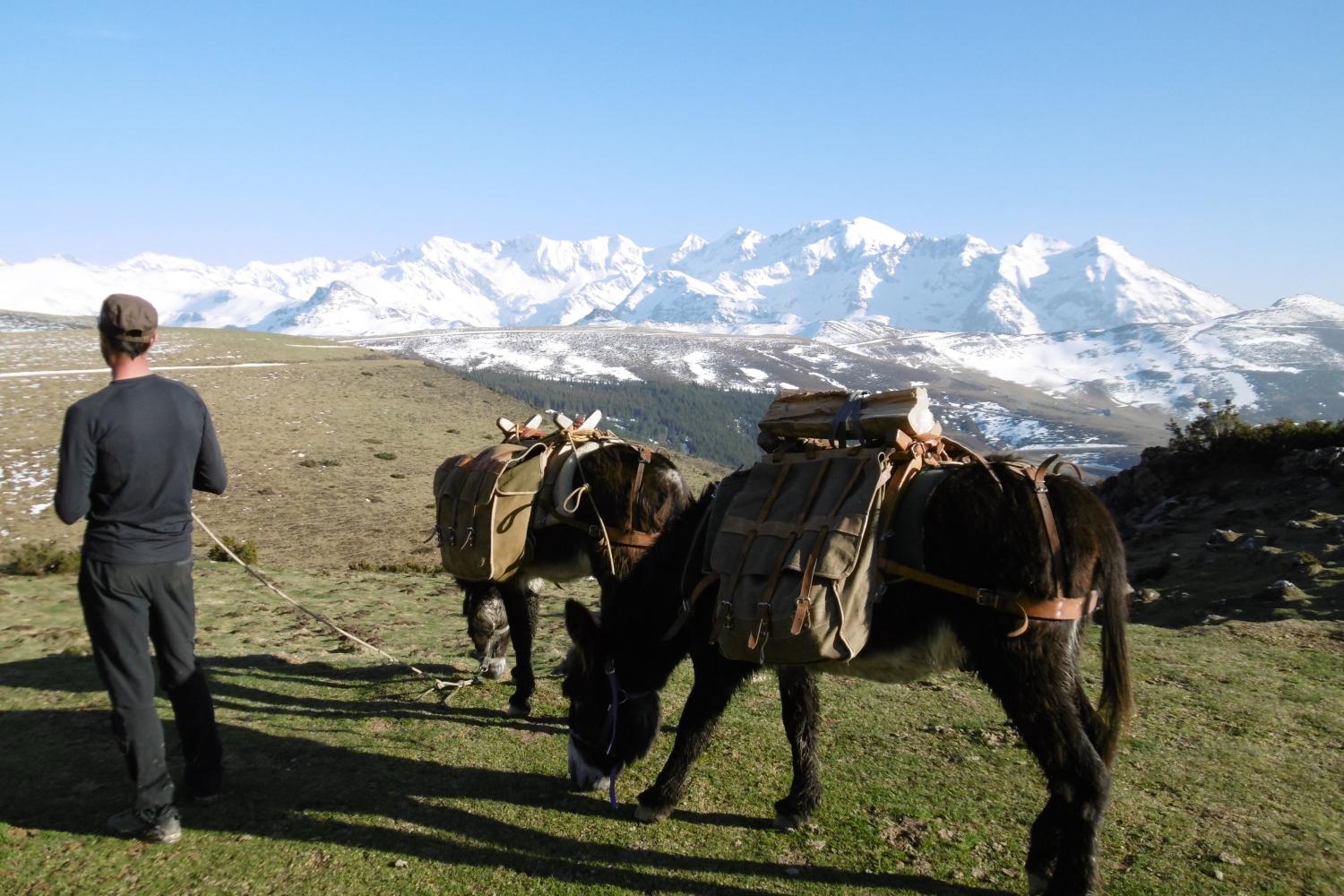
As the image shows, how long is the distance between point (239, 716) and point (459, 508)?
7.14 feet

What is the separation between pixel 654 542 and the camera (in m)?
5.03

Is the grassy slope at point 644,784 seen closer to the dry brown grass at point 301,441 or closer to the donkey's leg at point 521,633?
the donkey's leg at point 521,633

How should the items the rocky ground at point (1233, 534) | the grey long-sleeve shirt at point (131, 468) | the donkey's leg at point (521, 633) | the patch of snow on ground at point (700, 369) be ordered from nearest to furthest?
1. the grey long-sleeve shirt at point (131, 468)
2. the donkey's leg at point (521, 633)
3. the rocky ground at point (1233, 534)
4. the patch of snow on ground at point (700, 369)

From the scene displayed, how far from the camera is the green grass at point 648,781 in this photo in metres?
3.84

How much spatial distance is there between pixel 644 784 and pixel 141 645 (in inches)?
113

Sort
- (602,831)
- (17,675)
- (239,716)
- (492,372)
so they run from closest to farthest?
(602,831) < (239,716) < (17,675) < (492,372)

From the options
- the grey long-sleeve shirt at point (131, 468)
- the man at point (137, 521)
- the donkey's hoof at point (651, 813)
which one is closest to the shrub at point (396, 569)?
the man at point (137, 521)

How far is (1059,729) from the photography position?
3.38m

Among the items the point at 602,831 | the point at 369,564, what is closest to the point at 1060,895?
the point at 602,831

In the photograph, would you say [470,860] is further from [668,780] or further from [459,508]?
[459,508]

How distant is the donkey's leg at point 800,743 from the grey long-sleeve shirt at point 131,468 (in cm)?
323

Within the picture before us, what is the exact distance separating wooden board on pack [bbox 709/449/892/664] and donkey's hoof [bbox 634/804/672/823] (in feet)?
3.63

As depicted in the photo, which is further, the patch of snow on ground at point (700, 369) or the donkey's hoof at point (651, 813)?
the patch of snow on ground at point (700, 369)

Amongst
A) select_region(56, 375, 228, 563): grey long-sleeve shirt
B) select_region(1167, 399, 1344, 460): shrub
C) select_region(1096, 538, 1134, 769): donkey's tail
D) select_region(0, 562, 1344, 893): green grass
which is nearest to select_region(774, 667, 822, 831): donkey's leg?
select_region(0, 562, 1344, 893): green grass
